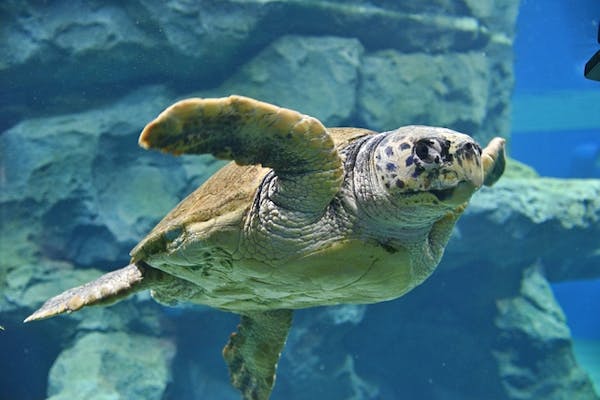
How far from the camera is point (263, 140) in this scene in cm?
203

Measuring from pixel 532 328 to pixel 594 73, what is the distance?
8839 millimetres

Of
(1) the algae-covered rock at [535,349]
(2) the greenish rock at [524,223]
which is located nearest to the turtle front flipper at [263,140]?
(2) the greenish rock at [524,223]

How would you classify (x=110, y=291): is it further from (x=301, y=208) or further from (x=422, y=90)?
(x=422, y=90)

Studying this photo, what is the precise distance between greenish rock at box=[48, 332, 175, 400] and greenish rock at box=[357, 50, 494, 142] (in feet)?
17.8

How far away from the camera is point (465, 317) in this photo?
1083 centimetres

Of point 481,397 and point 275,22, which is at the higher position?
point 275,22

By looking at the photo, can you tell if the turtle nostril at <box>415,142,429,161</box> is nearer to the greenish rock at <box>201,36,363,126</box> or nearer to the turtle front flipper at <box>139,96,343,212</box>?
the turtle front flipper at <box>139,96,343,212</box>

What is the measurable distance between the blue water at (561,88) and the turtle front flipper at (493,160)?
12.7 meters

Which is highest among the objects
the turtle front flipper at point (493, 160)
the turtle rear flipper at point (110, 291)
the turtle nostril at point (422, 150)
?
the turtle nostril at point (422, 150)

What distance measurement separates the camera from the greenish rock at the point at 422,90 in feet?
29.8

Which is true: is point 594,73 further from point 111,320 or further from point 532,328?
point 532,328

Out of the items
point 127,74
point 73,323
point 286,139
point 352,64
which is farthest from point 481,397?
point 286,139

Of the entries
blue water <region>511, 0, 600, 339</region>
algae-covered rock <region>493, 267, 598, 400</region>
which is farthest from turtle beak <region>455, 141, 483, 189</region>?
blue water <region>511, 0, 600, 339</region>

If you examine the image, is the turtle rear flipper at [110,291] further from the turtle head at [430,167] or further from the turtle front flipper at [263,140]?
the turtle head at [430,167]
